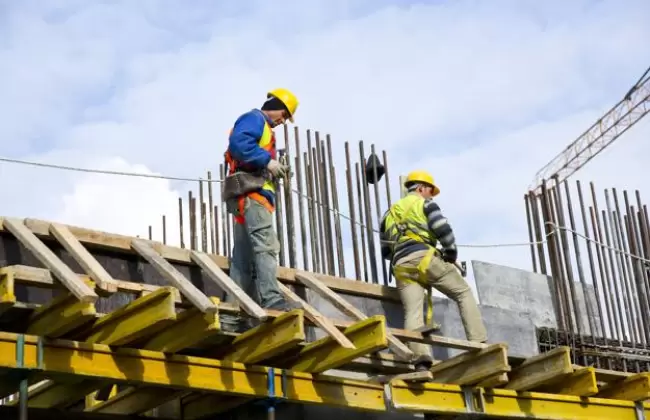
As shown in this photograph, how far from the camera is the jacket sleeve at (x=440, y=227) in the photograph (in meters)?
10.4

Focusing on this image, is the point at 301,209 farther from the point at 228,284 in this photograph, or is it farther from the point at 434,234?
the point at 228,284

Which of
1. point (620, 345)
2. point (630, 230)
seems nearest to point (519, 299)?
point (620, 345)

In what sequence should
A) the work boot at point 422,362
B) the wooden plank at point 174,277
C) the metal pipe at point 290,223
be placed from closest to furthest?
the wooden plank at point 174,277, the work boot at point 422,362, the metal pipe at point 290,223

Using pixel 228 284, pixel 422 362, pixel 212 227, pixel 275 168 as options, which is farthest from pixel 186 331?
pixel 212 227

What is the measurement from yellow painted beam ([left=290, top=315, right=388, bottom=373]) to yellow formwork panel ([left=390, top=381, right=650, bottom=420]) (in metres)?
0.82

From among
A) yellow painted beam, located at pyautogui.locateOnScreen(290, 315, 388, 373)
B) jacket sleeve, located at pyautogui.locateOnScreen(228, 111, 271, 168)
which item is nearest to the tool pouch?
jacket sleeve, located at pyautogui.locateOnScreen(228, 111, 271, 168)

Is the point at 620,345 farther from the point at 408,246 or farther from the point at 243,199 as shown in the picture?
the point at 243,199

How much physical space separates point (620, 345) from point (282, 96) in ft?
22.7

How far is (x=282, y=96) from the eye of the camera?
9578 millimetres

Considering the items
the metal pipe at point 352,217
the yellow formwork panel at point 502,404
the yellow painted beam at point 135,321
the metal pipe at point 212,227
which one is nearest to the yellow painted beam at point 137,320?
the yellow painted beam at point 135,321

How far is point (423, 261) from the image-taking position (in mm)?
10328

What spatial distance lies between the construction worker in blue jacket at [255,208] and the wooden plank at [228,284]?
223mm

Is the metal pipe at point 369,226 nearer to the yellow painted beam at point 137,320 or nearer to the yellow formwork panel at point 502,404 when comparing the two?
the yellow formwork panel at point 502,404

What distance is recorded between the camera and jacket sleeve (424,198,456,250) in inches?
409
